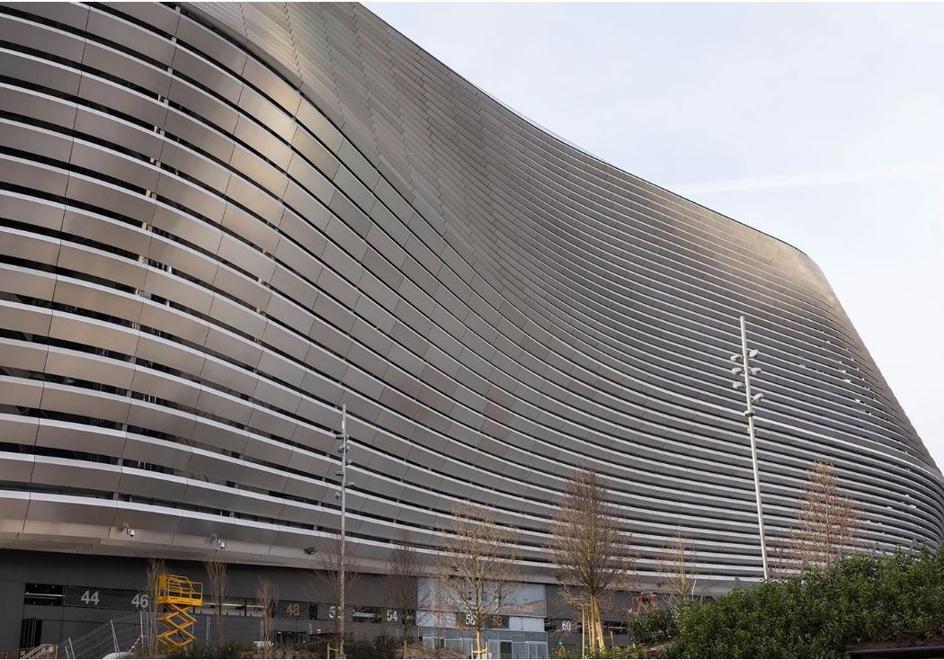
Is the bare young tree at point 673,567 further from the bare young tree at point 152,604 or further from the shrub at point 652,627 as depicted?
the shrub at point 652,627

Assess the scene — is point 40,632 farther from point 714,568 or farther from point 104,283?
point 714,568

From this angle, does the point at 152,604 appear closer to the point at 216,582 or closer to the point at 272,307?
the point at 216,582

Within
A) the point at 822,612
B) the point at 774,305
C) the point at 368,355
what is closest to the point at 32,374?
the point at 368,355

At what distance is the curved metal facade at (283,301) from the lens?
34688mm

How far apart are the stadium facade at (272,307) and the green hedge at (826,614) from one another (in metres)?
24.7

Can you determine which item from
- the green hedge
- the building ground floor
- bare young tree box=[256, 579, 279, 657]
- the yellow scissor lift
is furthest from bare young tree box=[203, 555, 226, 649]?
the green hedge

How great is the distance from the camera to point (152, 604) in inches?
1612

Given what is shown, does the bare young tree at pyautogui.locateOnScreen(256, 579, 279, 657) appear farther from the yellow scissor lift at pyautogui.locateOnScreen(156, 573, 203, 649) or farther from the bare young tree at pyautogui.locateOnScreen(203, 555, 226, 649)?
the yellow scissor lift at pyautogui.locateOnScreen(156, 573, 203, 649)

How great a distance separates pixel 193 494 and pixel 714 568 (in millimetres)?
61670

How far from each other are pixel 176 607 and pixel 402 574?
11.8 meters

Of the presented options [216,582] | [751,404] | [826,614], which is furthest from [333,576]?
[826,614]

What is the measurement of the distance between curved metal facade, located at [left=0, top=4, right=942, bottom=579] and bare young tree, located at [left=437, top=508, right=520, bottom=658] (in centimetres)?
310

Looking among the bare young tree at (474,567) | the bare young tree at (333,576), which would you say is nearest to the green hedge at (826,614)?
the bare young tree at (474,567)

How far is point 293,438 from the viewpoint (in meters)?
44.2
